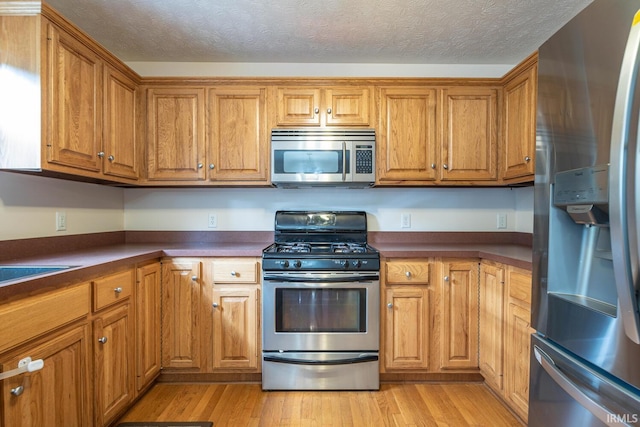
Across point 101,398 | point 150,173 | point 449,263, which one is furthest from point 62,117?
point 449,263

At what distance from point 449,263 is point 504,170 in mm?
844

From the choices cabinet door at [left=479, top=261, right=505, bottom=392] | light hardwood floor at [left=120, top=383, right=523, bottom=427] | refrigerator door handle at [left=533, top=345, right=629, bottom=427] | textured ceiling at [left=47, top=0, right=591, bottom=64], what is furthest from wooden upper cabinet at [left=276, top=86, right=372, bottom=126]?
light hardwood floor at [left=120, top=383, right=523, bottom=427]

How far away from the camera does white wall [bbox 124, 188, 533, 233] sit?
269 cm

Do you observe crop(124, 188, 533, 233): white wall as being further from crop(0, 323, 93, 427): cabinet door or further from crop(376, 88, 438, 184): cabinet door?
crop(0, 323, 93, 427): cabinet door

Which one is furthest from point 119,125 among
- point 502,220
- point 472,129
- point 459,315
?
point 502,220

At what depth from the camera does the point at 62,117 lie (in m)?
1.63

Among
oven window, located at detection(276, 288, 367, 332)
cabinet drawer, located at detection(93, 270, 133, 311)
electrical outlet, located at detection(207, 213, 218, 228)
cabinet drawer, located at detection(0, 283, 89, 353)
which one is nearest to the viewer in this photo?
cabinet drawer, located at detection(0, 283, 89, 353)

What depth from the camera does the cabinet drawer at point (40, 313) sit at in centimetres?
107

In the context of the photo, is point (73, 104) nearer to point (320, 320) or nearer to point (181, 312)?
point (181, 312)

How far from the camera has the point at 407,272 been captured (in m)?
2.15

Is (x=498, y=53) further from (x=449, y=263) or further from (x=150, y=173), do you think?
(x=150, y=173)

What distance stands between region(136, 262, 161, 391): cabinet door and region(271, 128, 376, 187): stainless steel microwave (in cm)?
104

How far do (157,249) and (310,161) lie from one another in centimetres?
121

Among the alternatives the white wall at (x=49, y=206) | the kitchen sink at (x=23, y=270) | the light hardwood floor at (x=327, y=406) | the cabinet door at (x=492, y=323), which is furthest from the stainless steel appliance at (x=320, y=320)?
the white wall at (x=49, y=206)
